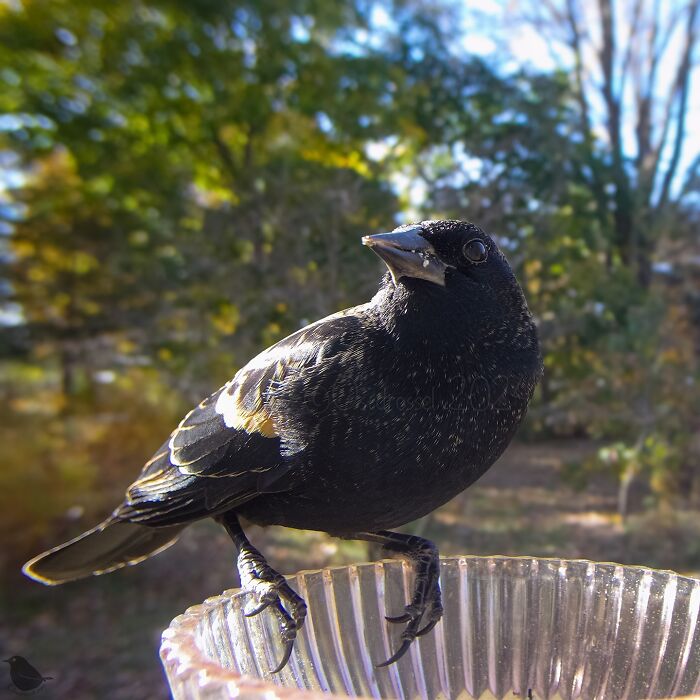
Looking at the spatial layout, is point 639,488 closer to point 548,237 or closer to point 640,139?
point 548,237

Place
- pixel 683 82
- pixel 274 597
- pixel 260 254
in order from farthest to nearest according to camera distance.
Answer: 1. pixel 683 82
2. pixel 260 254
3. pixel 274 597

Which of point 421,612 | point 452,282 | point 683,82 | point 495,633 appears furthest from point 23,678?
point 683,82

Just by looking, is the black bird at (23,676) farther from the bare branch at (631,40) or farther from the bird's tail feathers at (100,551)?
the bare branch at (631,40)

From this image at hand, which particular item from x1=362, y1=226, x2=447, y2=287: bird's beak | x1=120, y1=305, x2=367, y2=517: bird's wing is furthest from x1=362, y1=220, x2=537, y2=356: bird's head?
x1=120, y1=305, x2=367, y2=517: bird's wing

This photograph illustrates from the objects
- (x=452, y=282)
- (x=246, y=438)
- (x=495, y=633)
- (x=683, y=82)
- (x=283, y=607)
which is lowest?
(x=495, y=633)

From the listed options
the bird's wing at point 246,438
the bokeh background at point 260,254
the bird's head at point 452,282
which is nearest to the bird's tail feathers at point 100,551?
the bird's wing at point 246,438

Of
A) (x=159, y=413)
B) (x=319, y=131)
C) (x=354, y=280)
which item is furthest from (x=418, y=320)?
(x=159, y=413)

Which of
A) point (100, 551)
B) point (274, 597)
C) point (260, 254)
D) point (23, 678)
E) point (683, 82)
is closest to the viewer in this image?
point (23, 678)

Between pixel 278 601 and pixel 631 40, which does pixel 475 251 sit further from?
pixel 631 40
